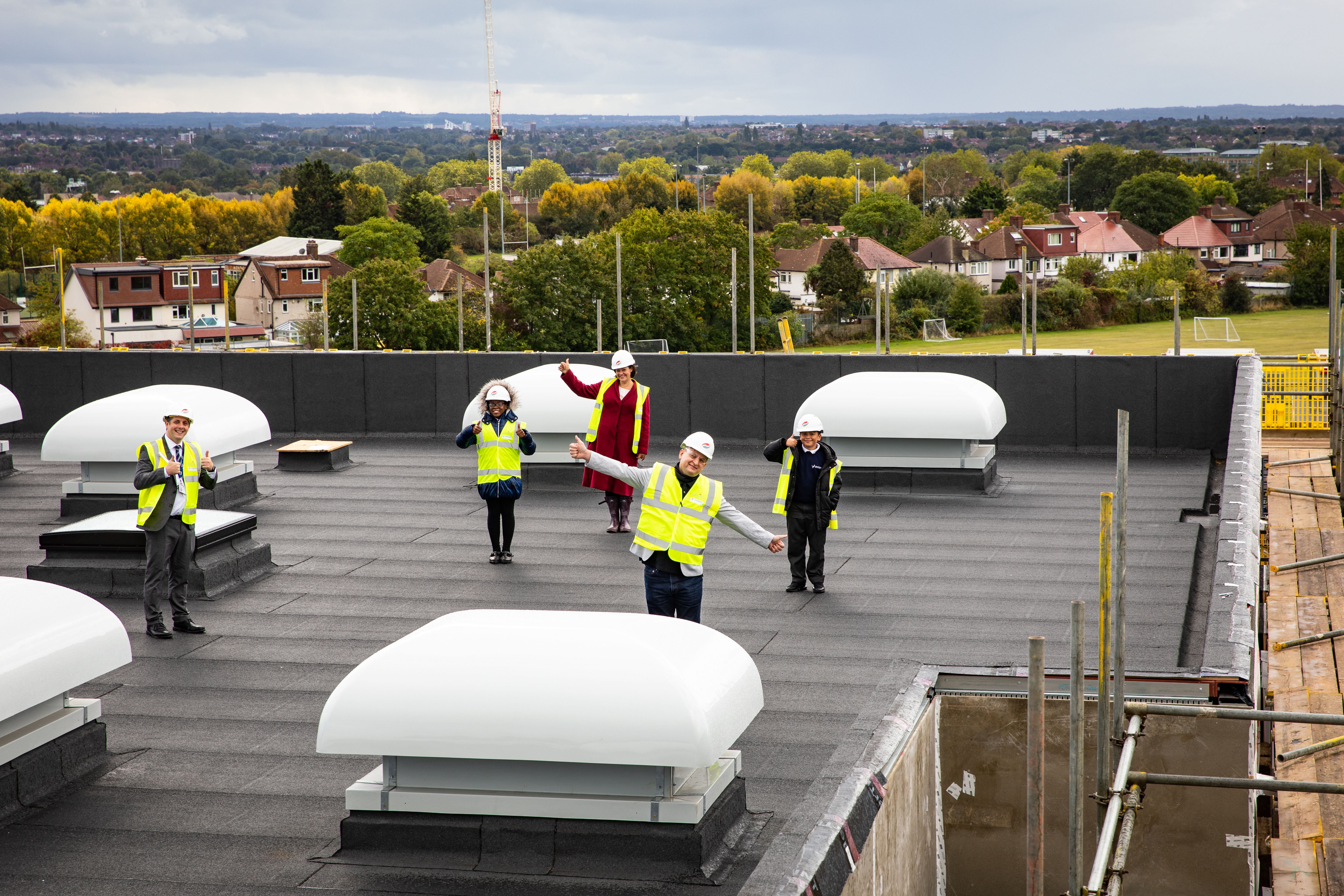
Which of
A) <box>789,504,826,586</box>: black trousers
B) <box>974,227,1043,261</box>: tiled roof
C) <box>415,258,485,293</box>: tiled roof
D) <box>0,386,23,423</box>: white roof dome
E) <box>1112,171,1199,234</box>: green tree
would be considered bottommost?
<box>789,504,826,586</box>: black trousers

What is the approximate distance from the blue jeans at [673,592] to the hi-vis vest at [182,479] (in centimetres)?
381

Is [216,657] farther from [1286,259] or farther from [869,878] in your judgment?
[1286,259]

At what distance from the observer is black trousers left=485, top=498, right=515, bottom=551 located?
43.1 feet

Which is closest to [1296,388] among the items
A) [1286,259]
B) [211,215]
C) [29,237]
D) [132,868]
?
[132,868]

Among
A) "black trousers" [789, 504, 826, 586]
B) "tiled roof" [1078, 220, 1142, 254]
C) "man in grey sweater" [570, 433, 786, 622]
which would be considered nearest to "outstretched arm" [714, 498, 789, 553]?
"man in grey sweater" [570, 433, 786, 622]

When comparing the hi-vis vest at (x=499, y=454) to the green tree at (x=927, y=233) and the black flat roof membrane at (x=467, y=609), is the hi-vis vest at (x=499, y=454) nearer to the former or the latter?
the black flat roof membrane at (x=467, y=609)

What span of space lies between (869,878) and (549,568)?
268 inches

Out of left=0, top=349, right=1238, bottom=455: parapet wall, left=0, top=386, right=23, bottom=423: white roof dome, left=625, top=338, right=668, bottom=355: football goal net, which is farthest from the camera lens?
left=625, top=338, right=668, bottom=355: football goal net

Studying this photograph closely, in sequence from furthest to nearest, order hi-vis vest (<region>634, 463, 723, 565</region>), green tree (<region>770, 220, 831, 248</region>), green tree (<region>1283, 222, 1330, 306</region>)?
green tree (<region>770, 220, 831, 248</region>) → green tree (<region>1283, 222, 1330, 306</region>) → hi-vis vest (<region>634, 463, 723, 565</region>)

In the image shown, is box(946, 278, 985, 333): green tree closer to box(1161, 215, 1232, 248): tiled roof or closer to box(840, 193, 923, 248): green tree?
box(840, 193, 923, 248): green tree

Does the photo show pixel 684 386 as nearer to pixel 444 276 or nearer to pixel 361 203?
pixel 444 276

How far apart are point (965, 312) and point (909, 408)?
8898 cm

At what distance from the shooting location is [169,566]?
11008 millimetres

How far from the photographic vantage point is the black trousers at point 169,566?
1052 centimetres
